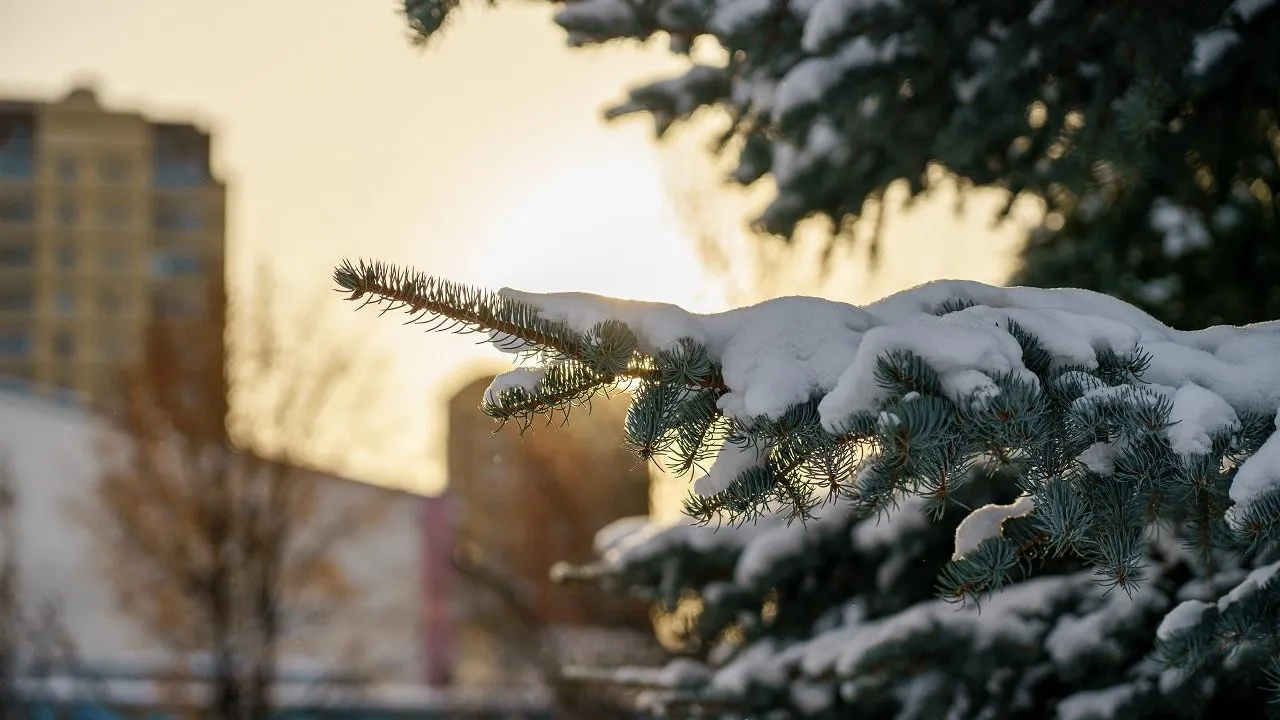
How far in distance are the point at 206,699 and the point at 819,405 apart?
46.5ft

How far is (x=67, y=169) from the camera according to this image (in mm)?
55844

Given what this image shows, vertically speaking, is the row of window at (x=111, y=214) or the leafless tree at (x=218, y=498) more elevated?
the row of window at (x=111, y=214)

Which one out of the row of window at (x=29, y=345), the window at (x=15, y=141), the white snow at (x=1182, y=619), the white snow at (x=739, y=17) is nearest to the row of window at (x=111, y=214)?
the window at (x=15, y=141)

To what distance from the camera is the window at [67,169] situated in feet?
182

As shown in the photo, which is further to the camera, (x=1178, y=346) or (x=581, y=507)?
(x=581, y=507)

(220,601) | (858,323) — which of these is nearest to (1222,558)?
(858,323)

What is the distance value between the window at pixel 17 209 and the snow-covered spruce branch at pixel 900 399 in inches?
2420

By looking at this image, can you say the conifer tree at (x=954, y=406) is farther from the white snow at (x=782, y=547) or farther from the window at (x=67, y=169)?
the window at (x=67, y=169)

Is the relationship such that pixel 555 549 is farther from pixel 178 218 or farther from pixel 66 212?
pixel 66 212

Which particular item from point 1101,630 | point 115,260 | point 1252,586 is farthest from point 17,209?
point 1252,586

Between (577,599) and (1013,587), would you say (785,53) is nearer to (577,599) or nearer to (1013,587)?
(1013,587)

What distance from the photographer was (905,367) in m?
1.60

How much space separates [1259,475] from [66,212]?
62577mm

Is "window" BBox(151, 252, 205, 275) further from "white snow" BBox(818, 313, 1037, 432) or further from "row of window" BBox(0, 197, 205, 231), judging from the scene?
"white snow" BBox(818, 313, 1037, 432)
